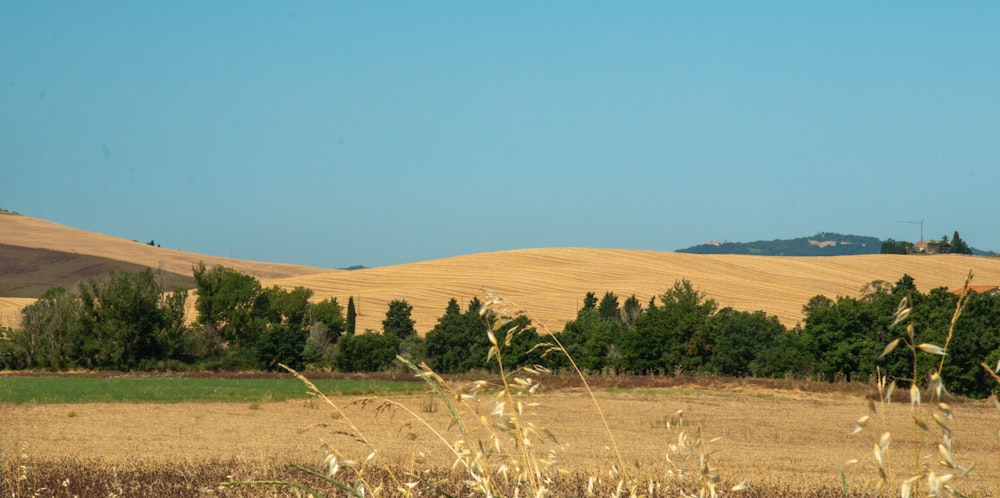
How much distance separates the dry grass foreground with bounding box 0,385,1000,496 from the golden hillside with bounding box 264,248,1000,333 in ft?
152

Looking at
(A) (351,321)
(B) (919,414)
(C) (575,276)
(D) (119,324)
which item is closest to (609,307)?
(C) (575,276)

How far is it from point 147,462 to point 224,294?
67190 mm

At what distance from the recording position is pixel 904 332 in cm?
194

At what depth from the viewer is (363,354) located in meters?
70.3

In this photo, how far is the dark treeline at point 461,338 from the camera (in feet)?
184

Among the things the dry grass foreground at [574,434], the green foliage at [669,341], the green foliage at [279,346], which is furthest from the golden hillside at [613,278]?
the dry grass foreground at [574,434]

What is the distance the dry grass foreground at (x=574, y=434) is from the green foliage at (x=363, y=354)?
74.3 feet

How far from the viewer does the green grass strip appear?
4612 cm

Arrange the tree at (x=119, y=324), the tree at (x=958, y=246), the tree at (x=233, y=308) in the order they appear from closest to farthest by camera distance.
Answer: the tree at (x=119, y=324)
the tree at (x=233, y=308)
the tree at (x=958, y=246)

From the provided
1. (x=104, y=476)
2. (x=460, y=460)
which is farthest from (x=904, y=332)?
(x=104, y=476)

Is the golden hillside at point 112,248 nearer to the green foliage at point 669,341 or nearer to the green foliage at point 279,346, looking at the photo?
the green foliage at point 279,346

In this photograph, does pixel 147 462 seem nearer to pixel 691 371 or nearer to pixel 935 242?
pixel 691 371

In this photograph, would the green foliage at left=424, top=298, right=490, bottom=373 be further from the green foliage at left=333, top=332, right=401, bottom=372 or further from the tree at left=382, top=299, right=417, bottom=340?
the tree at left=382, top=299, right=417, bottom=340

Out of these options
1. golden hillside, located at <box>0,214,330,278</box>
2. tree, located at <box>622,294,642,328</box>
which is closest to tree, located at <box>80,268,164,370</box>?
tree, located at <box>622,294,642,328</box>
